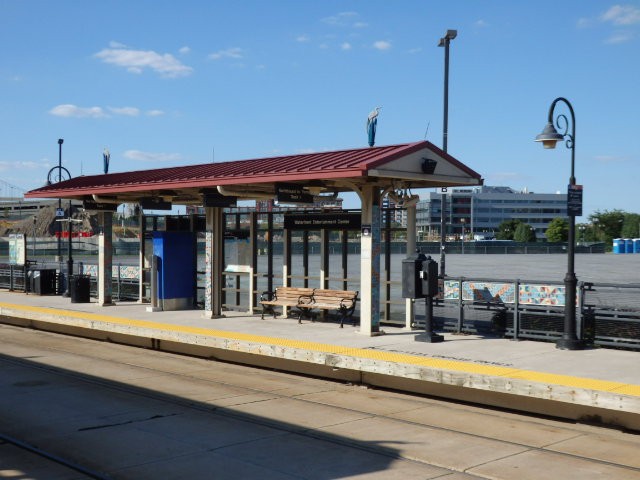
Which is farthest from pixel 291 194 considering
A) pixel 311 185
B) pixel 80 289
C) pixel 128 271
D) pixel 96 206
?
pixel 80 289

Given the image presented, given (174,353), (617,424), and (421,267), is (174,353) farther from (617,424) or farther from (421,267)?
(617,424)

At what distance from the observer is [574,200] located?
13.3 metres

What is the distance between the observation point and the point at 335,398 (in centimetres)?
1149

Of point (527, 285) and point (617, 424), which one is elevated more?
point (527, 285)

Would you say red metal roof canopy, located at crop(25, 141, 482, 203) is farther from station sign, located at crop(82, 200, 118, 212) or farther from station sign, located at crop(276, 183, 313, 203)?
station sign, located at crop(82, 200, 118, 212)

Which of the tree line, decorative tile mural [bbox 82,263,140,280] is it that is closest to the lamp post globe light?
decorative tile mural [bbox 82,263,140,280]

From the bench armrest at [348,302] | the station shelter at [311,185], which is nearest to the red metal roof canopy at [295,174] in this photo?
the station shelter at [311,185]

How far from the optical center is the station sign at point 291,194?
50.4ft

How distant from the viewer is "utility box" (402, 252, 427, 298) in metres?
13.7

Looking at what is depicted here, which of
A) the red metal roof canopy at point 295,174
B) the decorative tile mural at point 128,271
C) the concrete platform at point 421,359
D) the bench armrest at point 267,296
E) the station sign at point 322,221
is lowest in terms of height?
the concrete platform at point 421,359

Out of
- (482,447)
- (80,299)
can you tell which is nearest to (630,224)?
(80,299)

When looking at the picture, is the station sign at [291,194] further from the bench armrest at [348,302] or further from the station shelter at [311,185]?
the bench armrest at [348,302]

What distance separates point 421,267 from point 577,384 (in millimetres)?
4409

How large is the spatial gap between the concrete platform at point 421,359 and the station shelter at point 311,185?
1391mm
